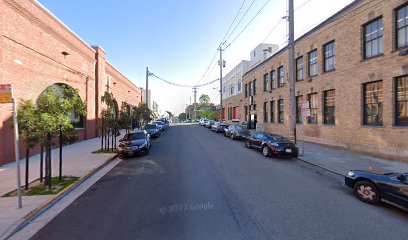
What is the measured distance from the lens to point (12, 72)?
10195 mm

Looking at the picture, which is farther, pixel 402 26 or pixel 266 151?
pixel 266 151

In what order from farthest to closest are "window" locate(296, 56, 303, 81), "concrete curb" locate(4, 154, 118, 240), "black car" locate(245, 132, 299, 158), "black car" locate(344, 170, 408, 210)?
"window" locate(296, 56, 303, 81), "black car" locate(245, 132, 299, 158), "black car" locate(344, 170, 408, 210), "concrete curb" locate(4, 154, 118, 240)

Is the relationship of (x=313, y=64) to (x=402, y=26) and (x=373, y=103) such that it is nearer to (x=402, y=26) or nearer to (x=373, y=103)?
(x=373, y=103)

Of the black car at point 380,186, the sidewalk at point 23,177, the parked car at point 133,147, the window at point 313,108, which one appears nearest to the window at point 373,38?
the window at point 313,108

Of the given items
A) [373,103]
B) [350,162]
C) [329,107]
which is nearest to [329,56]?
[329,107]

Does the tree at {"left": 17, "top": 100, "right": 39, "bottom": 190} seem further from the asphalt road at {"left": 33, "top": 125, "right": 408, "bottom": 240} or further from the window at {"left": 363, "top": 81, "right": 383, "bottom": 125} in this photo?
the window at {"left": 363, "top": 81, "right": 383, "bottom": 125}

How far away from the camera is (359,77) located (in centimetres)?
1227

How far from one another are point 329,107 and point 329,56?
3910 millimetres

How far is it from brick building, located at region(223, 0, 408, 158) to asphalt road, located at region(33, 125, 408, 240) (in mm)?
6240

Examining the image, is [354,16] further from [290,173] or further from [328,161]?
[290,173]

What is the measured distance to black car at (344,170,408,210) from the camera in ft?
15.6

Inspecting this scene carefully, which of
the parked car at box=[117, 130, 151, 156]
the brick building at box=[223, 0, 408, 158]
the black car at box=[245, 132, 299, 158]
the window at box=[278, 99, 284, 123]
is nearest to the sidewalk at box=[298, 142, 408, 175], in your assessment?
the black car at box=[245, 132, 299, 158]

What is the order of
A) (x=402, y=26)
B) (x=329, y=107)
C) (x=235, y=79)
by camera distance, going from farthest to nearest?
(x=235, y=79), (x=329, y=107), (x=402, y=26)

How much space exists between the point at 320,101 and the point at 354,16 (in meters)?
5.98
